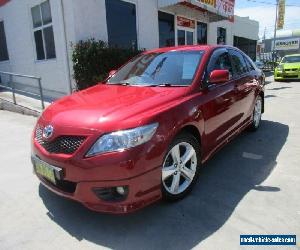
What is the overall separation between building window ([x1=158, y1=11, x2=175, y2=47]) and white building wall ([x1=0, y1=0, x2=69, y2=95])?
4.80 m

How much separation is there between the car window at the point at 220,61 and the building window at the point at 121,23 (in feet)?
18.5

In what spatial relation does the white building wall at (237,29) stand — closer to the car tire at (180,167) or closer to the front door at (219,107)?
the front door at (219,107)

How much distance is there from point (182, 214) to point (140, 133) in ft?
3.28

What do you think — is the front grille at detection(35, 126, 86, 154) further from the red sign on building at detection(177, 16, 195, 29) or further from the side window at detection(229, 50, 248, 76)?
the red sign on building at detection(177, 16, 195, 29)

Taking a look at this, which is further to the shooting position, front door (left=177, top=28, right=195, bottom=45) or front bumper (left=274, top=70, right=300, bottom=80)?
front bumper (left=274, top=70, right=300, bottom=80)

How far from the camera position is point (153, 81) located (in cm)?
404

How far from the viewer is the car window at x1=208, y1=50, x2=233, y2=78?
13.8 feet

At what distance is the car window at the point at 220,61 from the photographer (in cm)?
421

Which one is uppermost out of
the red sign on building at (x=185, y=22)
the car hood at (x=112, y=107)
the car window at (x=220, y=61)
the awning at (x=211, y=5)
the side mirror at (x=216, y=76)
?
the awning at (x=211, y=5)

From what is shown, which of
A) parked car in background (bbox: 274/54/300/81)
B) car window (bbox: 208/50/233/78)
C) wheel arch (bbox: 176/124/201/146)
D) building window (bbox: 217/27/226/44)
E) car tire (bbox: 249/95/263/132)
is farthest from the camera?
building window (bbox: 217/27/226/44)

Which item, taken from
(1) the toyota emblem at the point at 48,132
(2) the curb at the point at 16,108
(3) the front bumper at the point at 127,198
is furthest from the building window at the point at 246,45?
(3) the front bumper at the point at 127,198

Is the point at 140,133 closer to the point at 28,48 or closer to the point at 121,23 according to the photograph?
the point at 121,23

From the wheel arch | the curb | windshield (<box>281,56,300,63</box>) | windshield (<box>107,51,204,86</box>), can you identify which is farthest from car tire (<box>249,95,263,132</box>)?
windshield (<box>281,56,300,63</box>)

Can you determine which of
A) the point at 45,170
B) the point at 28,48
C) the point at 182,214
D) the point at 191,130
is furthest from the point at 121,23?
the point at 182,214
